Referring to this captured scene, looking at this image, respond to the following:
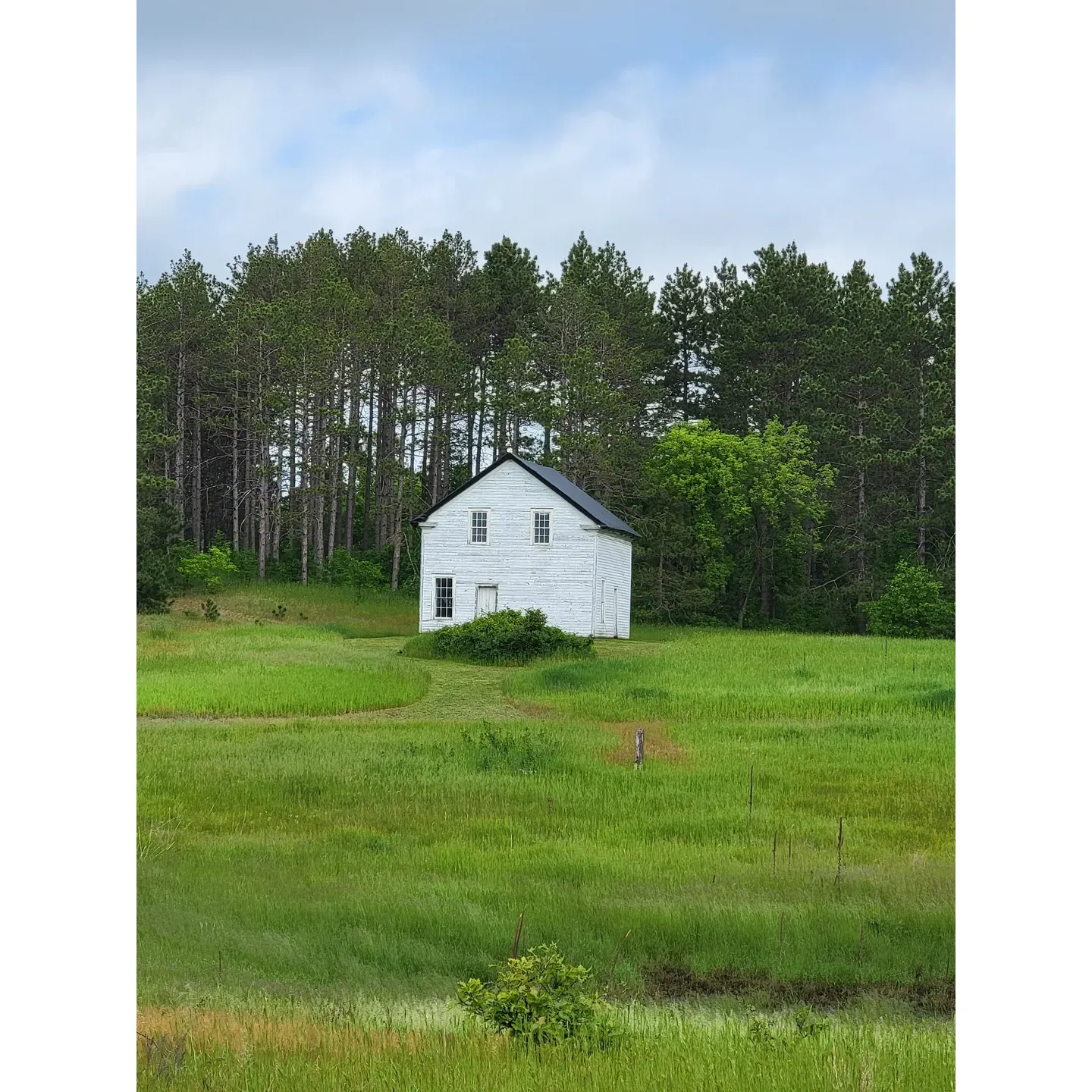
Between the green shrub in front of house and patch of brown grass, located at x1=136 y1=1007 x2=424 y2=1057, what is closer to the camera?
patch of brown grass, located at x1=136 y1=1007 x2=424 y2=1057

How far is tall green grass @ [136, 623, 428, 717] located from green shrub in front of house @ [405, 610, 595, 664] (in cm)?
127

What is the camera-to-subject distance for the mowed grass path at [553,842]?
5551 millimetres

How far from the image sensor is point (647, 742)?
11.3 metres

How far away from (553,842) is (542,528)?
1633cm

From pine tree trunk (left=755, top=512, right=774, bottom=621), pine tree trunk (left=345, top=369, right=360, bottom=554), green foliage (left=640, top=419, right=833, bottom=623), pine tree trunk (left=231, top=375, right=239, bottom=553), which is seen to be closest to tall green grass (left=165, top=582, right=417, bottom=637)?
pine tree trunk (left=345, top=369, right=360, bottom=554)

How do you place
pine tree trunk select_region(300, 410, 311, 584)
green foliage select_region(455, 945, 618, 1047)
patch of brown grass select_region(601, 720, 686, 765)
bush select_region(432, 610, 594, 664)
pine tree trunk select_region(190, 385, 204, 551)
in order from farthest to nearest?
pine tree trunk select_region(190, 385, 204, 551) → pine tree trunk select_region(300, 410, 311, 584) → bush select_region(432, 610, 594, 664) → patch of brown grass select_region(601, 720, 686, 765) → green foliage select_region(455, 945, 618, 1047)

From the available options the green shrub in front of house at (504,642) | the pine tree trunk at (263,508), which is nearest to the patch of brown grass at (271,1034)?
the green shrub in front of house at (504,642)

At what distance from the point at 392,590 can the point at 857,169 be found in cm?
1456

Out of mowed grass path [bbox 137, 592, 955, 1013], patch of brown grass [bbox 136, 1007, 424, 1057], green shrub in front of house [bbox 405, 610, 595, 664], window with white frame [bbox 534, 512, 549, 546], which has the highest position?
window with white frame [bbox 534, 512, 549, 546]

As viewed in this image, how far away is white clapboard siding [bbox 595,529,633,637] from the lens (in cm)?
2378

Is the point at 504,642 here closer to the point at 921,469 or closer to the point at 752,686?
the point at 752,686

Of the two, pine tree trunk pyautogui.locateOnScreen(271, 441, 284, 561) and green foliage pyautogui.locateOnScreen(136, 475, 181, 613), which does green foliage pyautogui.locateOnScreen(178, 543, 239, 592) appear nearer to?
green foliage pyautogui.locateOnScreen(136, 475, 181, 613)
